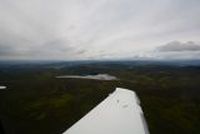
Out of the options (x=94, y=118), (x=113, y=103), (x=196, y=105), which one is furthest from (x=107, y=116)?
(x=196, y=105)

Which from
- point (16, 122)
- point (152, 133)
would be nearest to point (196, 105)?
point (152, 133)

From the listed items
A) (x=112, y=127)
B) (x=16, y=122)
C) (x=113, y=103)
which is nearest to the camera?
(x=112, y=127)

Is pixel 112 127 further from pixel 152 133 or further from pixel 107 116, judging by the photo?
pixel 152 133

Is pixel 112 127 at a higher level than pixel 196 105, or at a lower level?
higher

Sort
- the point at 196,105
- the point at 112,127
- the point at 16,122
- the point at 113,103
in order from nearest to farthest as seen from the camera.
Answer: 1. the point at 112,127
2. the point at 113,103
3. the point at 16,122
4. the point at 196,105

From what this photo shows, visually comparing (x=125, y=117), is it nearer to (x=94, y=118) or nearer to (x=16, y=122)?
(x=94, y=118)

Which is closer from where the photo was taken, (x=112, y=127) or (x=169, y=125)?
(x=112, y=127)
